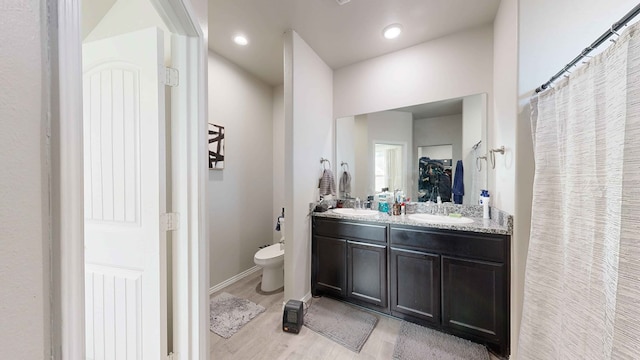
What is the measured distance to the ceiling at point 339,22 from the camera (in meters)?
1.84

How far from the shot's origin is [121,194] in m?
1.24

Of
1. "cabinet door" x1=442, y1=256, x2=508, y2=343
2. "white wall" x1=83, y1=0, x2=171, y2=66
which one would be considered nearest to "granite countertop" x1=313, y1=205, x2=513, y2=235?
"cabinet door" x1=442, y1=256, x2=508, y2=343

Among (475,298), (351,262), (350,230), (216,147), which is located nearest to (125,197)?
(216,147)

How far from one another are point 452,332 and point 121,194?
8.14 ft

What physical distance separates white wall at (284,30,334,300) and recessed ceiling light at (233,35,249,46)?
461 mm

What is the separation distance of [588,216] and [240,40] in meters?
2.88

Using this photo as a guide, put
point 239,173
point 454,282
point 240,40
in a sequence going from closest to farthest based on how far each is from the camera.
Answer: point 454,282 → point 240,40 → point 239,173

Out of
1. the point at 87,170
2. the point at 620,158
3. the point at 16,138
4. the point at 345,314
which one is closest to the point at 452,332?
the point at 345,314

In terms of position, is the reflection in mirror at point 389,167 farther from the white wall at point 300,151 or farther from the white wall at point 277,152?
the white wall at point 277,152

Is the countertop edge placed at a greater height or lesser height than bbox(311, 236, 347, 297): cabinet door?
greater

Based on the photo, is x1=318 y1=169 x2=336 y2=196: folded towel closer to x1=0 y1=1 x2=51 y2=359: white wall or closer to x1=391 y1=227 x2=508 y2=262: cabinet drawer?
x1=391 y1=227 x2=508 y2=262: cabinet drawer

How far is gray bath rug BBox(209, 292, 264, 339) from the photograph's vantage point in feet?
6.20

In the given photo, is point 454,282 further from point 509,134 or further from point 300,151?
point 300,151

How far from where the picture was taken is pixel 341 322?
1972 mm
